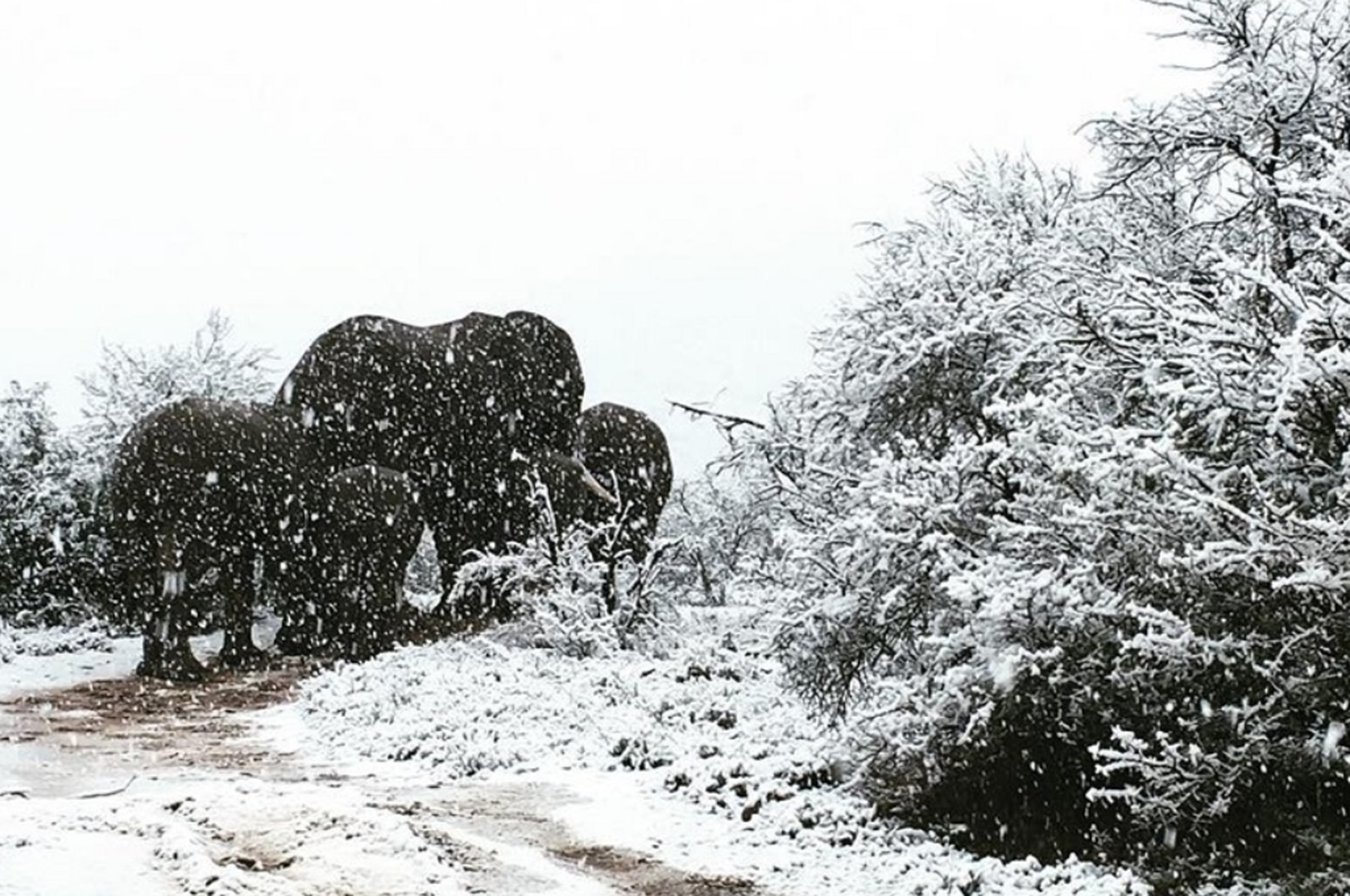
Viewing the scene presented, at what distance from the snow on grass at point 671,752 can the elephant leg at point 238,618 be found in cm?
412

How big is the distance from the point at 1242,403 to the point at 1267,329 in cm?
67

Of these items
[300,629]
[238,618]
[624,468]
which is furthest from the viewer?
[624,468]

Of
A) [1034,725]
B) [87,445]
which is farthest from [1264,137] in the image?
[87,445]

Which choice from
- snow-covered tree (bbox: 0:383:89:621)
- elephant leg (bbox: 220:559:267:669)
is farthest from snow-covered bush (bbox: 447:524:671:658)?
snow-covered tree (bbox: 0:383:89:621)

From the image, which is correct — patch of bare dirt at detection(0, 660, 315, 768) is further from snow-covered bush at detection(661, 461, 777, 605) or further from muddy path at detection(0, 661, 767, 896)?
snow-covered bush at detection(661, 461, 777, 605)

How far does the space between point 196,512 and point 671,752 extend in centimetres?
1262

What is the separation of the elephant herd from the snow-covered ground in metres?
3.89

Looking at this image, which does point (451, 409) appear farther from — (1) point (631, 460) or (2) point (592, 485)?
(1) point (631, 460)

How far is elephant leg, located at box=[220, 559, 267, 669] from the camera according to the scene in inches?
906

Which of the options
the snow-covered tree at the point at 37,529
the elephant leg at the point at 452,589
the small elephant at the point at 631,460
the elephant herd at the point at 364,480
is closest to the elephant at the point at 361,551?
the elephant herd at the point at 364,480

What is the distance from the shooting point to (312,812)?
8961 millimetres

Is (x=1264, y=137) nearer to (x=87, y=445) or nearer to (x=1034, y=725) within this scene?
(x=1034, y=725)

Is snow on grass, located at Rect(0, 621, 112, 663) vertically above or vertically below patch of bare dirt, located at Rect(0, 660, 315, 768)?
below

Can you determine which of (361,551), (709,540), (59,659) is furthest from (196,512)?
(709,540)
